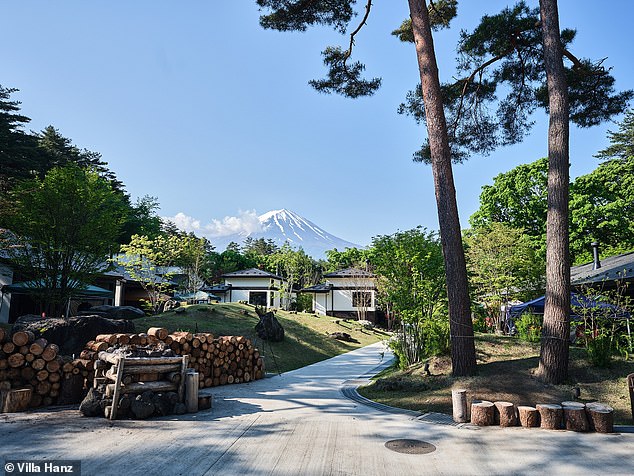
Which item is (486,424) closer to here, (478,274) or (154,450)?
(154,450)

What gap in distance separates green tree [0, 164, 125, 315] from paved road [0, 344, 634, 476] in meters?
9.79

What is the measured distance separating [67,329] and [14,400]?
14.4ft

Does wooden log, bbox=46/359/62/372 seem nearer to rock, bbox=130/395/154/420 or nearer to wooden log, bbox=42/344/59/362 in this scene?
wooden log, bbox=42/344/59/362

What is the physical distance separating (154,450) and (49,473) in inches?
41.0

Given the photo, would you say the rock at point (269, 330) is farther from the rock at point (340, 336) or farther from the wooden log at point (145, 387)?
the wooden log at point (145, 387)

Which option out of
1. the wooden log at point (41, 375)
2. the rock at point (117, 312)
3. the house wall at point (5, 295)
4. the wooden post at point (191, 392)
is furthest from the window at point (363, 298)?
the wooden log at point (41, 375)

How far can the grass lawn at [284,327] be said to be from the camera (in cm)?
1518

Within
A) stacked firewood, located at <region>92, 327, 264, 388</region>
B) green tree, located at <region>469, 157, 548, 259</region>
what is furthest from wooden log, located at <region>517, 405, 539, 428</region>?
green tree, located at <region>469, 157, 548, 259</region>

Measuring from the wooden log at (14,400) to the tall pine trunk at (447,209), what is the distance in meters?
7.97

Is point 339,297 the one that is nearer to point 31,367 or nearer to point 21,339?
point 31,367

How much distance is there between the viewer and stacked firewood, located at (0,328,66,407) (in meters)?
6.76

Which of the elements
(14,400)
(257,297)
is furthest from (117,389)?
(257,297)

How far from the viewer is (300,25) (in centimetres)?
1152

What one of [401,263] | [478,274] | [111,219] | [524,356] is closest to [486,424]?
[524,356]
